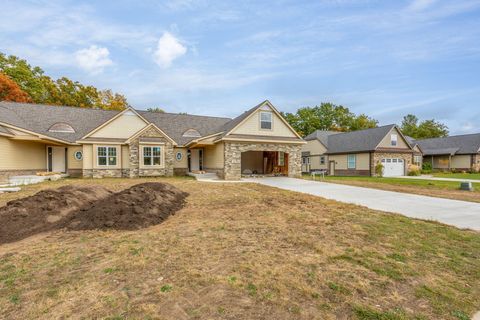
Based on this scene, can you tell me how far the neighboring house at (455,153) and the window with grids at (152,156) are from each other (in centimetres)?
3857

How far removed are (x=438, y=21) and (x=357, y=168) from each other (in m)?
17.0

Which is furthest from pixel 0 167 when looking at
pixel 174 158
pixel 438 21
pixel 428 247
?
pixel 438 21

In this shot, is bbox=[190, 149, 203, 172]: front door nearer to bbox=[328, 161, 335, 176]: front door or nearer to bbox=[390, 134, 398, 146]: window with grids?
bbox=[328, 161, 335, 176]: front door

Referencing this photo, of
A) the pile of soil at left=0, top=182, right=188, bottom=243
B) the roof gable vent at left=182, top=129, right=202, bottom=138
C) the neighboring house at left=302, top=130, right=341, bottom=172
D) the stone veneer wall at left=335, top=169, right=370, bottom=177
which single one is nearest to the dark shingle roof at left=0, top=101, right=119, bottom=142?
the roof gable vent at left=182, top=129, right=202, bottom=138

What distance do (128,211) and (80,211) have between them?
1459 mm

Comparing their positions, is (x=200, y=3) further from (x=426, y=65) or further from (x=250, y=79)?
(x=426, y=65)

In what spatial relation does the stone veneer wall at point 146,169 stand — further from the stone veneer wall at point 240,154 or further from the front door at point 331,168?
the front door at point 331,168

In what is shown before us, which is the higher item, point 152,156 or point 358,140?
point 358,140

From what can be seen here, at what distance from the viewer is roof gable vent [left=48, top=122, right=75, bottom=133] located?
19188 millimetres

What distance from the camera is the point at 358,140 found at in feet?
→ 93.2

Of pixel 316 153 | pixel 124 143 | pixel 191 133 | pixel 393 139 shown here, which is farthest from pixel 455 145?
pixel 124 143

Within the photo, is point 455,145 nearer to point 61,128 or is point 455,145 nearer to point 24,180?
point 61,128

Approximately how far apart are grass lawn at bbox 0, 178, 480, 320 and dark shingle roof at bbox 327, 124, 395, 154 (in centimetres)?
2291

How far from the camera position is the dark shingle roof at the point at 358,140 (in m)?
26.3
